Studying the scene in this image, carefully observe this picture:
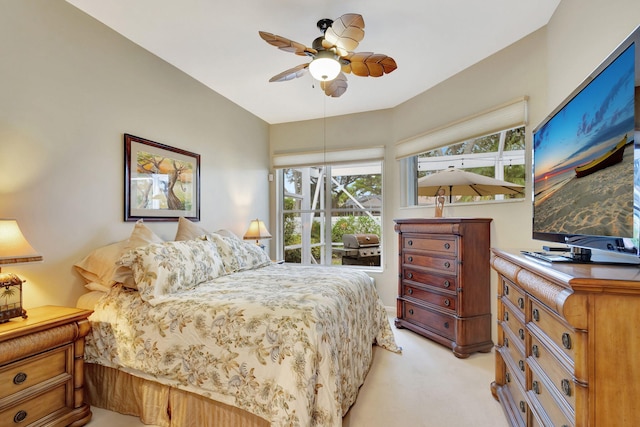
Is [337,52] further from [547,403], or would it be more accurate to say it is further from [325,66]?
[547,403]

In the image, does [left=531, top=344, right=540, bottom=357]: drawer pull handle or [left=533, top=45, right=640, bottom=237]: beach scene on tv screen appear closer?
[left=533, top=45, right=640, bottom=237]: beach scene on tv screen

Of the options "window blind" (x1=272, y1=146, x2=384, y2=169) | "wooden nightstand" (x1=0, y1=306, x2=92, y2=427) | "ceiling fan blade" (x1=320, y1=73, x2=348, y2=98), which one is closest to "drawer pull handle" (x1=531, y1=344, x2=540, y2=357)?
"ceiling fan blade" (x1=320, y1=73, x2=348, y2=98)

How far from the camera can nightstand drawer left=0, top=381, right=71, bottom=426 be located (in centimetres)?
147

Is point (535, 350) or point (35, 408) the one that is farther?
point (35, 408)

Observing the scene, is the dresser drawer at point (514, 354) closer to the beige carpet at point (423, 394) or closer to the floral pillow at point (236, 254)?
the beige carpet at point (423, 394)

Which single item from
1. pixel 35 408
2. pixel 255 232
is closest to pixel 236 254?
pixel 255 232

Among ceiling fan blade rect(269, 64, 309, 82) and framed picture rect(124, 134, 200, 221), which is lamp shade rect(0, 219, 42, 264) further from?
ceiling fan blade rect(269, 64, 309, 82)

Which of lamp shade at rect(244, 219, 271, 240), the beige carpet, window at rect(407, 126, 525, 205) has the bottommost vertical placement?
the beige carpet

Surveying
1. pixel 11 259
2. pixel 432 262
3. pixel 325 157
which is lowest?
pixel 432 262

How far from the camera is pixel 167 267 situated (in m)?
1.93

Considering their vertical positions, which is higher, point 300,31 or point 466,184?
point 300,31

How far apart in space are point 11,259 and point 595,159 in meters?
2.61

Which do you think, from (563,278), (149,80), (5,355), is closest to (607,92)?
(563,278)

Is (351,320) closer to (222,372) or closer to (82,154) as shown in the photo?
(222,372)
